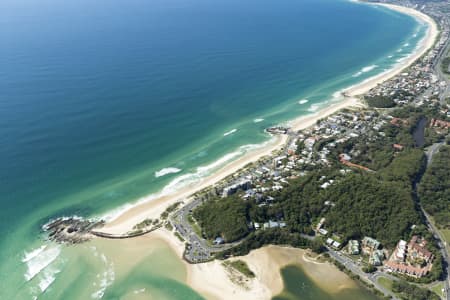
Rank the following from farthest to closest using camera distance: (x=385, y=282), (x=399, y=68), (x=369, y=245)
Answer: (x=399, y=68) < (x=369, y=245) < (x=385, y=282)

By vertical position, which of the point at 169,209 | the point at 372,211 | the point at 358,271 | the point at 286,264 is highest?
the point at 372,211

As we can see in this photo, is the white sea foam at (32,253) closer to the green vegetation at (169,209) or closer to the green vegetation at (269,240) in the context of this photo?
the green vegetation at (169,209)

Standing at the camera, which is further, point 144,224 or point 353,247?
point 144,224

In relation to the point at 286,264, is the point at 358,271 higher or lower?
higher

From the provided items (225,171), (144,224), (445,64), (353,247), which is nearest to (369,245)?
(353,247)

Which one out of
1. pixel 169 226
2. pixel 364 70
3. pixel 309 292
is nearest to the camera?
pixel 309 292

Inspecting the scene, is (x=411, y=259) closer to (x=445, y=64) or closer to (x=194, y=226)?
(x=194, y=226)

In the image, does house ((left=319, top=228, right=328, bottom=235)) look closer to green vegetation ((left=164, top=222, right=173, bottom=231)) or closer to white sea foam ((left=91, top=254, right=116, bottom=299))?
green vegetation ((left=164, top=222, right=173, bottom=231))

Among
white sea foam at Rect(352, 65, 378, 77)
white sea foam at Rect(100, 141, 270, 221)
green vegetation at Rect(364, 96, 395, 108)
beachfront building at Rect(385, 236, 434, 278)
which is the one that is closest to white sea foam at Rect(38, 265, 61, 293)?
white sea foam at Rect(100, 141, 270, 221)
